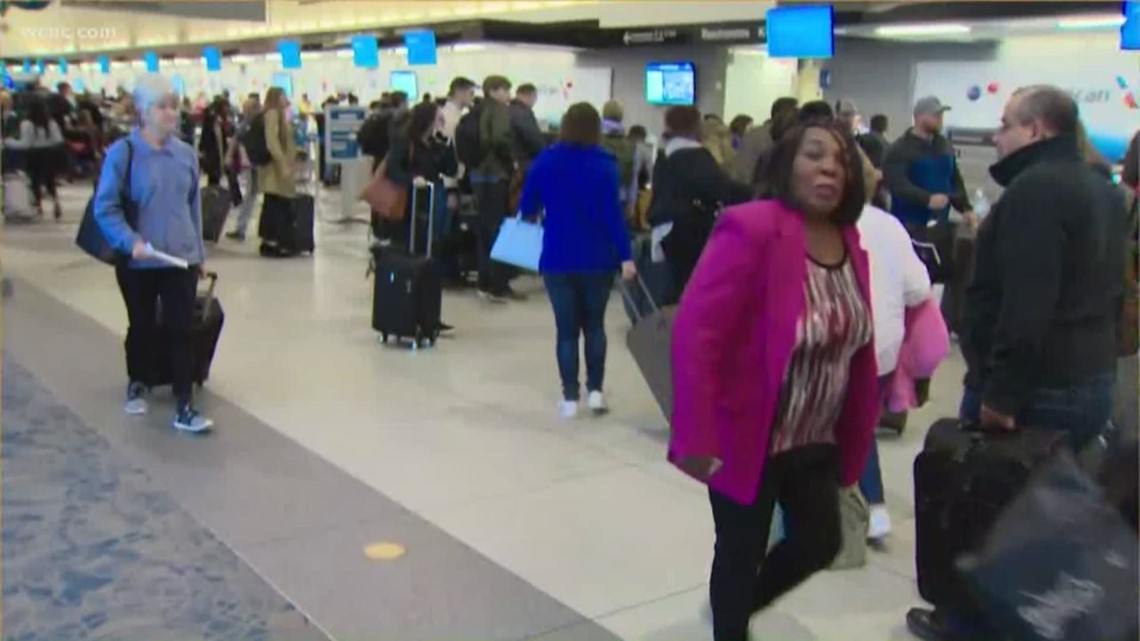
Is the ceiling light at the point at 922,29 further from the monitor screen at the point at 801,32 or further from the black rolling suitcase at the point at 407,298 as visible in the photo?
the black rolling suitcase at the point at 407,298

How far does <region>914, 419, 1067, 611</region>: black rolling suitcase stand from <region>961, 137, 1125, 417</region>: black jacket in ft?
0.44

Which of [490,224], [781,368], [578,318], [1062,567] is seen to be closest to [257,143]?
[490,224]

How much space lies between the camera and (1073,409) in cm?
330

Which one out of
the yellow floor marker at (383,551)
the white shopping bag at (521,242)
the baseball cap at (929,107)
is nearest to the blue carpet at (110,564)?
the yellow floor marker at (383,551)

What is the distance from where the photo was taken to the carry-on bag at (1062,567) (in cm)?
212

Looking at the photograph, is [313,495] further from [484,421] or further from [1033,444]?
[1033,444]

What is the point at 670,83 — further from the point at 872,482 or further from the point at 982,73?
the point at 872,482

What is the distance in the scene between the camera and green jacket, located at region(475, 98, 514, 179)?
30.2 ft

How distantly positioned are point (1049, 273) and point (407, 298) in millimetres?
4953

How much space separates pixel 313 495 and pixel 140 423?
4.60 feet

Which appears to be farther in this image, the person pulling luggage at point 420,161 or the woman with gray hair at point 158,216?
the person pulling luggage at point 420,161

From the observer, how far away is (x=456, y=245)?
32.2ft

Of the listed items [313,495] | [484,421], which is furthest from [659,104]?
[313,495]

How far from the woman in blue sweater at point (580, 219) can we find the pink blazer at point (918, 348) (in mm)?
1902
